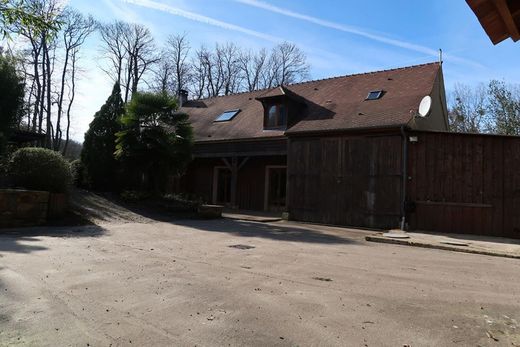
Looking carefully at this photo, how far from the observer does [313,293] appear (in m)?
5.34

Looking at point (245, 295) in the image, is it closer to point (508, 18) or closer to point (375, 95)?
point (508, 18)

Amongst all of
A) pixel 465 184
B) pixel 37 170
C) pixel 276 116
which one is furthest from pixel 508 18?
pixel 276 116

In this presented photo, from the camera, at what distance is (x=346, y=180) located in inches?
600

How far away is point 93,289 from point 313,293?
2.77m

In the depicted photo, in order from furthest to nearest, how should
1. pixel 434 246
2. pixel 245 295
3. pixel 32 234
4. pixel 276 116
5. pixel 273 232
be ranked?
pixel 276 116 < pixel 273 232 < pixel 434 246 < pixel 32 234 < pixel 245 295

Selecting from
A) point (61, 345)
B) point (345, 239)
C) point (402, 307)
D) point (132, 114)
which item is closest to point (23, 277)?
point (61, 345)

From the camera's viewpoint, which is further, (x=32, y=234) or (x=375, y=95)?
(x=375, y=95)

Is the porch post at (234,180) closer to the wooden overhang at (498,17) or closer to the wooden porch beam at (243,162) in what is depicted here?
the wooden porch beam at (243,162)

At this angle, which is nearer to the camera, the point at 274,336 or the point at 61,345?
the point at 61,345

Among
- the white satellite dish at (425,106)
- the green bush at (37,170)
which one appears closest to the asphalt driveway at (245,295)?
A: the green bush at (37,170)

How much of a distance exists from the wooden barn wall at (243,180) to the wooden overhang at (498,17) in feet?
56.3

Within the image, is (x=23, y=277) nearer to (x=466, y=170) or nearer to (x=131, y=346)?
(x=131, y=346)

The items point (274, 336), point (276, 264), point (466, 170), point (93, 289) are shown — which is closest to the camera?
point (274, 336)

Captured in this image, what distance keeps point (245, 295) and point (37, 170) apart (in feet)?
31.6
